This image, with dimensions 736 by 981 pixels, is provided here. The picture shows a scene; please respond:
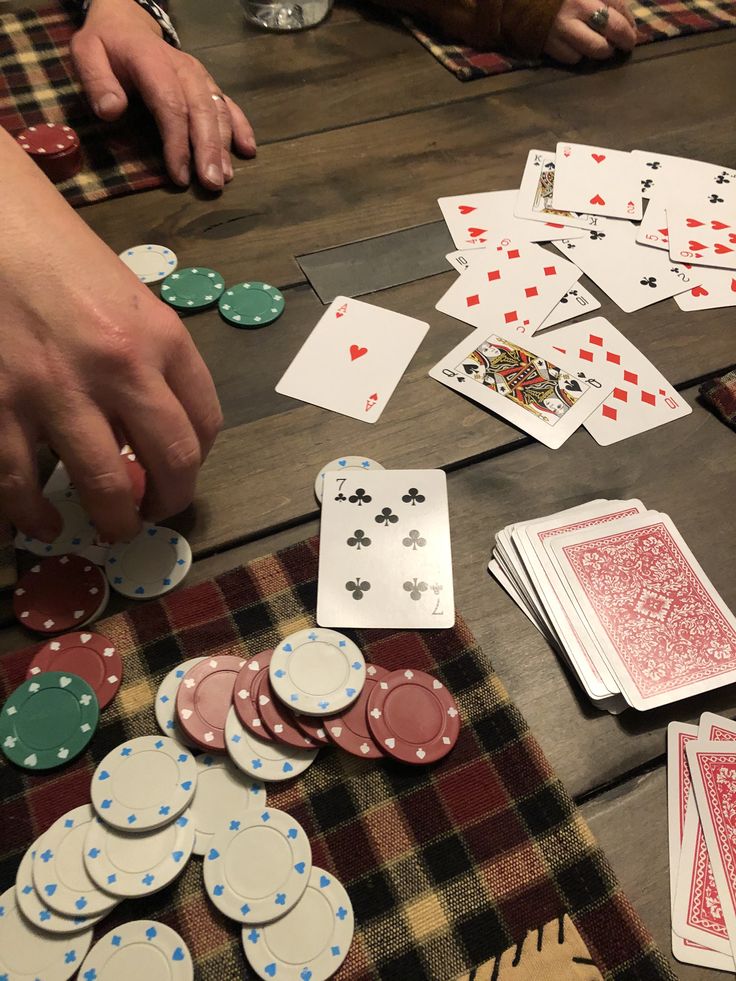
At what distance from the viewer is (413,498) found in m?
1.04

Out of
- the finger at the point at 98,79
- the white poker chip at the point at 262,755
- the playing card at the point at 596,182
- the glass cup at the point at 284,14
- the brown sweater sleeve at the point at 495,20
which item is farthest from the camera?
the glass cup at the point at 284,14

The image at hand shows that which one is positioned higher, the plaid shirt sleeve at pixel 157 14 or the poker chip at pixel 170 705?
the plaid shirt sleeve at pixel 157 14

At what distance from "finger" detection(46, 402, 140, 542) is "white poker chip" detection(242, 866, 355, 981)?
1.46 ft

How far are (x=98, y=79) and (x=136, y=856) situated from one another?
1384 mm

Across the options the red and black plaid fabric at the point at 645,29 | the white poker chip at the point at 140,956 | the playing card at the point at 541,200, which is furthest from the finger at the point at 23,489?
the red and black plaid fabric at the point at 645,29

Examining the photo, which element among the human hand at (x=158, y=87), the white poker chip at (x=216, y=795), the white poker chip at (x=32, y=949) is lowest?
the white poker chip at (x=32, y=949)

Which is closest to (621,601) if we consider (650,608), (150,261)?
(650,608)

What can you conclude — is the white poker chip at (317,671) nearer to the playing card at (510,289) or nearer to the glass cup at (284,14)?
the playing card at (510,289)

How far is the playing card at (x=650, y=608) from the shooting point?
2.92 feet

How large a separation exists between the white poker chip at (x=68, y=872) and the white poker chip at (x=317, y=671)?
0.80ft

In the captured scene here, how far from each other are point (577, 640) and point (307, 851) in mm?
415

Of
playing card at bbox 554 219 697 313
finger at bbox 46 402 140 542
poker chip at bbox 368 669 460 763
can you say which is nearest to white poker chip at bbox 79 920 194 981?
poker chip at bbox 368 669 460 763

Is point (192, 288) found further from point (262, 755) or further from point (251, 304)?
point (262, 755)

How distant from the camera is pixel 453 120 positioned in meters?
1.66
